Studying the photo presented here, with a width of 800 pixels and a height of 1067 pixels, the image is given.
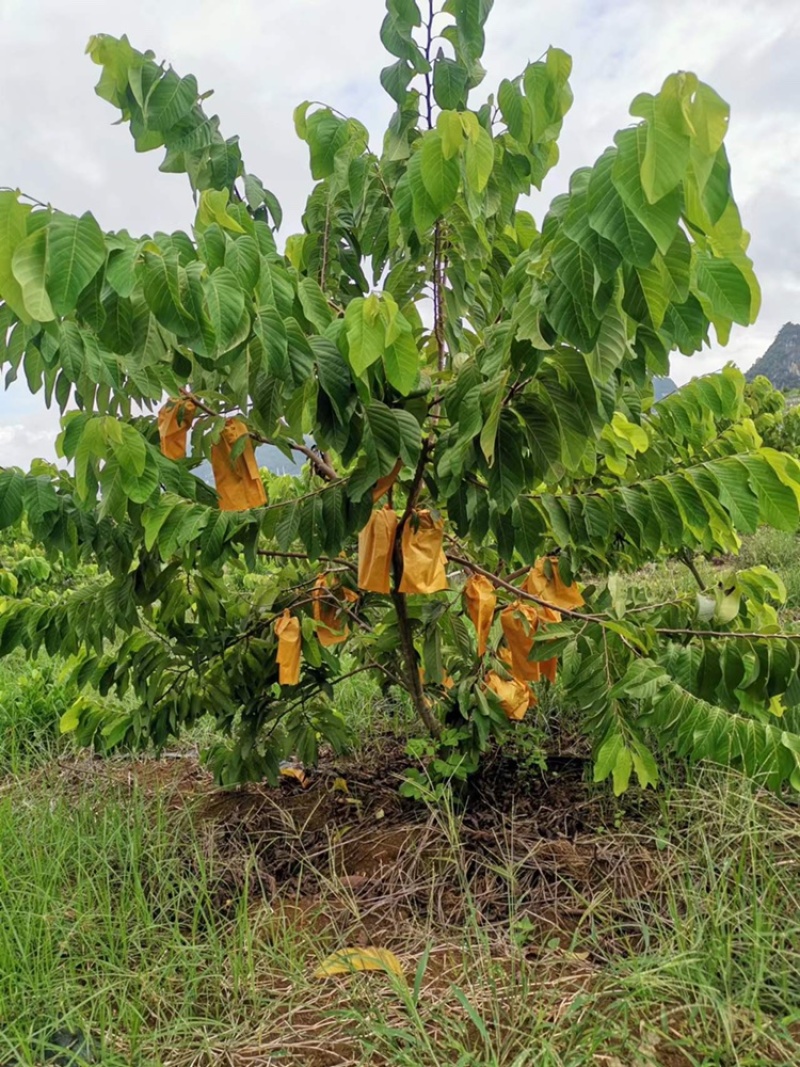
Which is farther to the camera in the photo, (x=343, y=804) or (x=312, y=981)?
(x=343, y=804)

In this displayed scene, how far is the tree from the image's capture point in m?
0.87

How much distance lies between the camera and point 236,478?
1.41 m

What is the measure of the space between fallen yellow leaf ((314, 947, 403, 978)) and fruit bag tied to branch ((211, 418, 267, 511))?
87cm

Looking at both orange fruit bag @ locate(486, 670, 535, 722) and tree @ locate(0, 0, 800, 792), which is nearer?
tree @ locate(0, 0, 800, 792)

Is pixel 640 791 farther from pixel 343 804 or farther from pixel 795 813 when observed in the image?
pixel 343 804

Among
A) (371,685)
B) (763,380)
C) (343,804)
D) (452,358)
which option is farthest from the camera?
(763,380)

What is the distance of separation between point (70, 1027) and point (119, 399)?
112 cm

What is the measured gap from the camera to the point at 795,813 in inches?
66.4

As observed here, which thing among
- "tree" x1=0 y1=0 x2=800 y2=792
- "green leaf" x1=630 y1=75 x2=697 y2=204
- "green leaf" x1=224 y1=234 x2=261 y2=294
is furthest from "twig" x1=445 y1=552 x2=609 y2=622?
"green leaf" x1=630 y1=75 x2=697 y2=204

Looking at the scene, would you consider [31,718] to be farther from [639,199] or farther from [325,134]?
[639,199]

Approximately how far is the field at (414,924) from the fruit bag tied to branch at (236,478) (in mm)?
810

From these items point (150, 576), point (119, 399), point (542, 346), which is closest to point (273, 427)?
point (119, 399)

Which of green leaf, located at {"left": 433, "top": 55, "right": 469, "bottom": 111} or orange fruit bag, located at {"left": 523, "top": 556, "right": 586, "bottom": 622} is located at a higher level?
green leaf, located at {"left": 433, "top": 55, "right": 469, "bottom": 111}

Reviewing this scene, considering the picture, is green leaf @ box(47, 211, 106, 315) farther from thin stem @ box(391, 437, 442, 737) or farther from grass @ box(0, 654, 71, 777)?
grass @ box(0, 654, 71, 777)
